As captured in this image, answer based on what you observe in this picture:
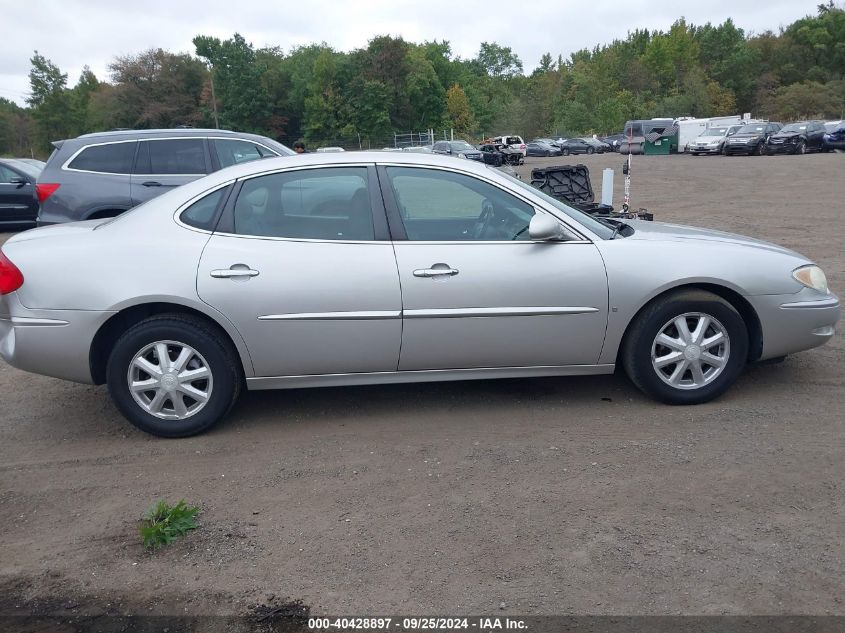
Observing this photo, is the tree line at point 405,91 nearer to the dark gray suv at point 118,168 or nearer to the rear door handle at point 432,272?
the dark gray suv at point 118,168

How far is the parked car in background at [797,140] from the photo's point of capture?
1423 inches

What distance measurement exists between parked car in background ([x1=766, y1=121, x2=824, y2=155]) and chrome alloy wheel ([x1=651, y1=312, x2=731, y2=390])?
1423 inches

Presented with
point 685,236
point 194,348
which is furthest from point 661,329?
point 194,348

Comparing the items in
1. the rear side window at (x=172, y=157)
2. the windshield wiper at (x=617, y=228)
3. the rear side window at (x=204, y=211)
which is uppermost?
the rear side window at (x=172, y=157)

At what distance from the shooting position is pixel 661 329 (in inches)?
179

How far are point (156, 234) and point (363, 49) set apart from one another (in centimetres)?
7842

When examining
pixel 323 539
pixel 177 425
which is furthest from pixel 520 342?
pixel 177 425

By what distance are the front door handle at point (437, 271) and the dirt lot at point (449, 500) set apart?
901mm

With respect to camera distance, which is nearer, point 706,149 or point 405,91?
point 706,149

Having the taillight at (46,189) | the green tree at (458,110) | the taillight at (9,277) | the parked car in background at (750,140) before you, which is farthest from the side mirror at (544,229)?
the green tree at (458,110)

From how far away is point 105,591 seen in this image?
2986mm

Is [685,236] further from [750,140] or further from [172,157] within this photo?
[750,140]

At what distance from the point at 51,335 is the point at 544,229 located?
9.49 feet

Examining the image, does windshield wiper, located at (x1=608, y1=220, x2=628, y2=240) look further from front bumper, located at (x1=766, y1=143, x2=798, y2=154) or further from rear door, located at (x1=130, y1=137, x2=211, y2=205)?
front bumper, located at (x1=766, y1=143, x2=798, y2=154)
